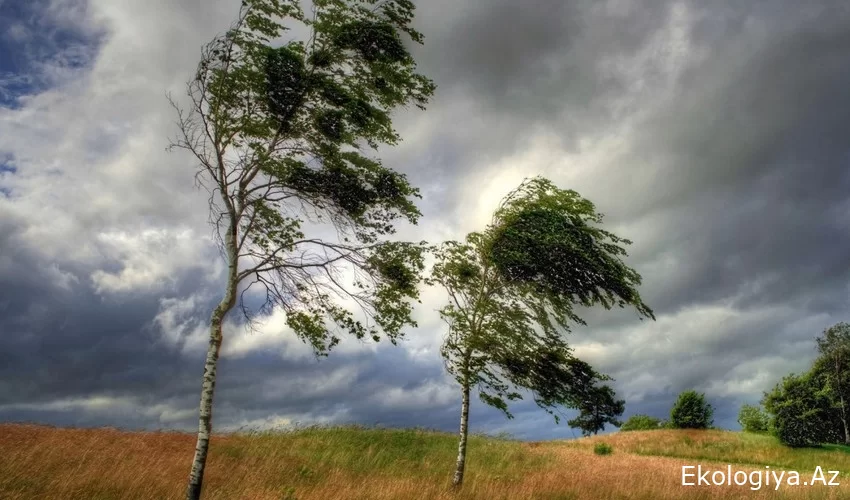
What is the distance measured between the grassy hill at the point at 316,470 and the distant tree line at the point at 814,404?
19.1 meters

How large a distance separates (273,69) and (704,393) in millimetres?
40721

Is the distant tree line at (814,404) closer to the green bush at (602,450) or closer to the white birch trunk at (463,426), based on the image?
the green bush at (602,450)

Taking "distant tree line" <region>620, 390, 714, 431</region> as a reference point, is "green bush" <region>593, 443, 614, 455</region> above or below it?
below

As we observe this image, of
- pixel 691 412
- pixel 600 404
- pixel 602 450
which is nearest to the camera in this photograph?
pixel 600 404

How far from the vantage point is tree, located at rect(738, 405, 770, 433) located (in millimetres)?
40969

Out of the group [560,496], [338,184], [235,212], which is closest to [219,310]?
[235,212]

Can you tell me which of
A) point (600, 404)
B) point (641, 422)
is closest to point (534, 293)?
point (600, 404)

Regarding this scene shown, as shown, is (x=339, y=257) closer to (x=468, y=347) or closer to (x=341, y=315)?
(x=341, y=315)

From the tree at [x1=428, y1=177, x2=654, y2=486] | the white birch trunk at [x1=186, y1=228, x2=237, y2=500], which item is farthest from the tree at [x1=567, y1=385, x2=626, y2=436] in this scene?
the white birch trunk at [x1=186, y1=228, x2=237, y2=500]

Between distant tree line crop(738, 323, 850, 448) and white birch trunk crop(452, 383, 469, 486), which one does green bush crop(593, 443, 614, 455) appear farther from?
white birch trunk crop(452, 383, 469, 486)

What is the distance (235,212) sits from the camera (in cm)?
1113

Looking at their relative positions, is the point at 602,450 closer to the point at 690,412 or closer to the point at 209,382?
the point at 690,412

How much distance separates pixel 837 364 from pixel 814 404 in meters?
15.2

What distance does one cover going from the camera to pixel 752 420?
137 ft
